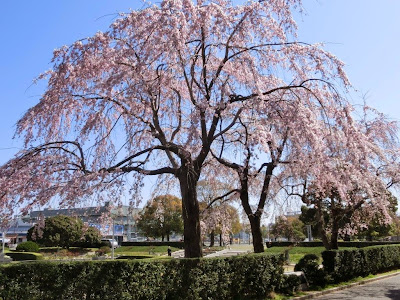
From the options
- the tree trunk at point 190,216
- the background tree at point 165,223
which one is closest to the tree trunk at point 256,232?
the tree trunk at point 190,216

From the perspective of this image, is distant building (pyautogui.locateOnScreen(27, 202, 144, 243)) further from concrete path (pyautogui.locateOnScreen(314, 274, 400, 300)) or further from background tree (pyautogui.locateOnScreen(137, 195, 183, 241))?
background tree (pyautogui.locateOnScreen(137, 195, 183, 241))

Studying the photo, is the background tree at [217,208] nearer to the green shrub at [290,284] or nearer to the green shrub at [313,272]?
the green shrub at [313,272]

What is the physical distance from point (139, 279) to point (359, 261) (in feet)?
38.5

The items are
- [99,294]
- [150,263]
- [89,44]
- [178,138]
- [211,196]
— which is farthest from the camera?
[211,196]

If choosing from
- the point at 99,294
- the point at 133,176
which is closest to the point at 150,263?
the point at 99,294

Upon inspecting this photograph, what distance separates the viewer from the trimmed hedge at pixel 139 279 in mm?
7309

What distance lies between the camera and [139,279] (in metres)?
8.23

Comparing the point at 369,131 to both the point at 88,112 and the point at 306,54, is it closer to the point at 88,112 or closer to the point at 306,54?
the point at 306,54

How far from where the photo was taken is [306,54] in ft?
33.6

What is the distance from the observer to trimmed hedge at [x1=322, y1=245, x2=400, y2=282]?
14.7 meters

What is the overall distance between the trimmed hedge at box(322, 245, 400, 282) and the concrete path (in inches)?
30.3

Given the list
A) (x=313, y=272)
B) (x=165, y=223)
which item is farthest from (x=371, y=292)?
(x=165, y=223)

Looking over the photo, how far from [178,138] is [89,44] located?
13.6ft

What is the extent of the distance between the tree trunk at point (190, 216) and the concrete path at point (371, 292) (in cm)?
453
